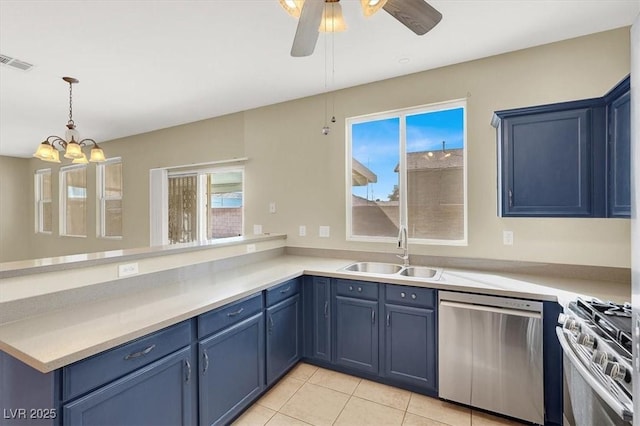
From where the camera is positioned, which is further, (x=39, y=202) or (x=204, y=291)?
(x=39, y=202)

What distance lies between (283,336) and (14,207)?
24.5 feet

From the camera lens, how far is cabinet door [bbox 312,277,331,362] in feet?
8.29

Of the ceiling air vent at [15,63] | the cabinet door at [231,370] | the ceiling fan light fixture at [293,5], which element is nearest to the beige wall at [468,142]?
the cabinet door at [231,370]

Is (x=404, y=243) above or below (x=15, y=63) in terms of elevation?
below

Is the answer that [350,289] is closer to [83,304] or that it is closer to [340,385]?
[340,385]

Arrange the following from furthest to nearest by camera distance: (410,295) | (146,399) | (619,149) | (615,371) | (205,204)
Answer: (205,204) < (410,295) < (619,149) < (146,399) < (615,371)

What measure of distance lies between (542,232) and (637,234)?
75.7 inches

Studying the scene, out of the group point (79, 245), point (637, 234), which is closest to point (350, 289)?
point (637, 234)

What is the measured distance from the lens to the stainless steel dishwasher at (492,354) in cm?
186

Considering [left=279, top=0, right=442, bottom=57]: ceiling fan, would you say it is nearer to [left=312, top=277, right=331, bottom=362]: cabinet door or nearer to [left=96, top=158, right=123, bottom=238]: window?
[left=312, top=277, right=331, bottom=362]: cabinet door

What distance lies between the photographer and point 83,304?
166 cm

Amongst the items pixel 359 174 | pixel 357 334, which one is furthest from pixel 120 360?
pixel 359 174

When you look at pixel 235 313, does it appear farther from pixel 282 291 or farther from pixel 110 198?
pixel 110 198

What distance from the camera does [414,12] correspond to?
144 cm
